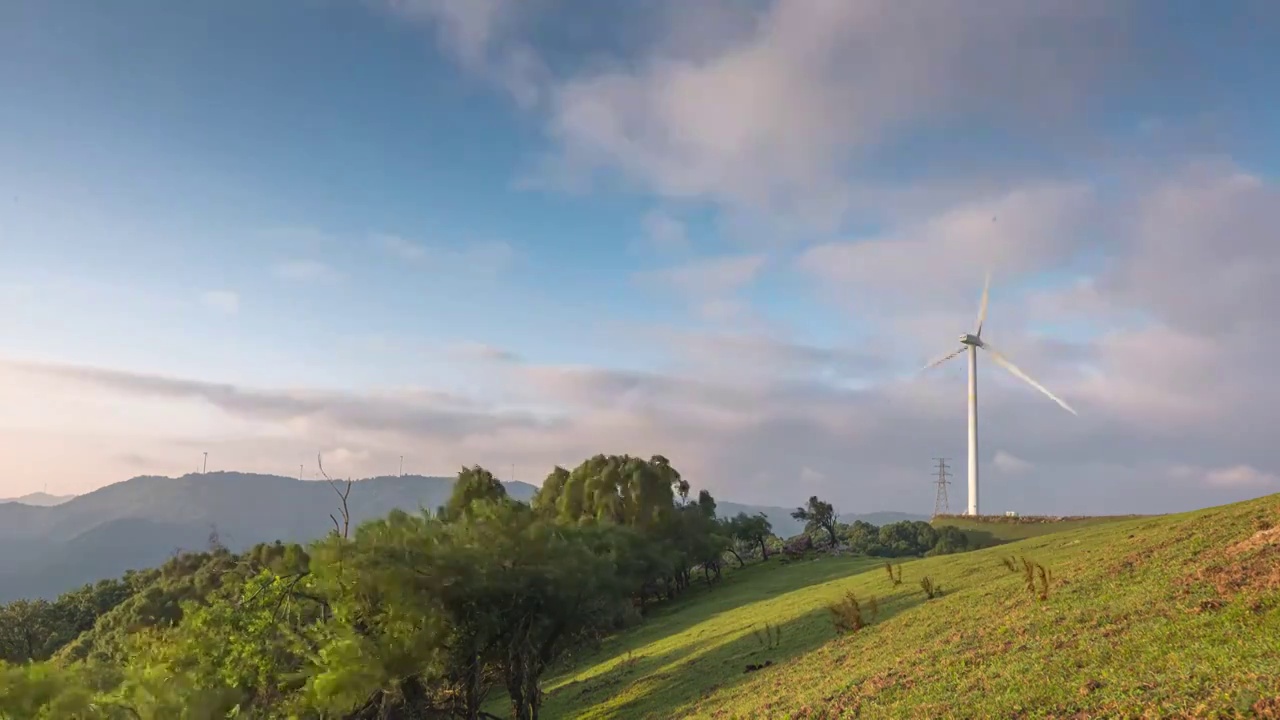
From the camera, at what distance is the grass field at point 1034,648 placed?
51.2 feet

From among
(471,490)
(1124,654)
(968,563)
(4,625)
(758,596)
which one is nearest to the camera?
(1124,654)

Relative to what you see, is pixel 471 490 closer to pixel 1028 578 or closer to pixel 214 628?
pixel 214 628

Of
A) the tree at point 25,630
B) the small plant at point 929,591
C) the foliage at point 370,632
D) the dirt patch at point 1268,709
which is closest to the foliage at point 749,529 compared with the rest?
the small plant at point 929,591

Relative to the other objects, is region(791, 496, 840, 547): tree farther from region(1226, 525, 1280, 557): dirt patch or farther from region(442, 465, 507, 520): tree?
region(1226, 525, 1280, 557): dirt patch

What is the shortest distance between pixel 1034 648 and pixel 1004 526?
93.7 metres

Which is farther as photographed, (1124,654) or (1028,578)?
(1028,578)

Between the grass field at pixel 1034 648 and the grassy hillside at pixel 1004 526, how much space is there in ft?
189

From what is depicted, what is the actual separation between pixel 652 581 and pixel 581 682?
38.9m

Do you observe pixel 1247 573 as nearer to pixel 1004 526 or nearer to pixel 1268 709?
pixel 1268 709

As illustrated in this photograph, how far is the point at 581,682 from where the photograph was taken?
44844 mm

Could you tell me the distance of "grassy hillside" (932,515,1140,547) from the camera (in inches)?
3762

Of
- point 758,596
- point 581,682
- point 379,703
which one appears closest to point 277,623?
point 379,703

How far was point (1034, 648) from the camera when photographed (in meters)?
20.2

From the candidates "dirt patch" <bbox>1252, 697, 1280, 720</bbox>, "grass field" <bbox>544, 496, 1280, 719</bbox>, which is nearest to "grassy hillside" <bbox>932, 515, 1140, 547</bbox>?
"grass field" <bbox>544, 496, 1280, 719</bbox>
